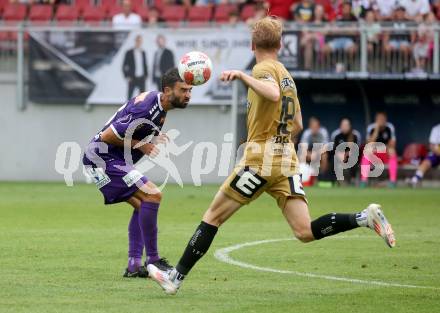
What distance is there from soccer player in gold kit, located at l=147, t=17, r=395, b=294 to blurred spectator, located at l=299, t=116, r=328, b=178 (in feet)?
52.7

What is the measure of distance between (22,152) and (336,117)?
320 inches

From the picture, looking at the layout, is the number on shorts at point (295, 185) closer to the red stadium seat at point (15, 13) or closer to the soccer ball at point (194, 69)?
the soccer ball at point (194, 69)

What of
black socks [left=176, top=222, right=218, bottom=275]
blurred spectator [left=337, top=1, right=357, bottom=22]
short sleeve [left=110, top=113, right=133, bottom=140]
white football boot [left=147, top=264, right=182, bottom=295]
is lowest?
white football boot [left=147, top=264, right=182, bottom=295]

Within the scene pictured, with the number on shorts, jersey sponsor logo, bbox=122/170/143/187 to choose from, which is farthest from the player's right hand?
the number on shorts

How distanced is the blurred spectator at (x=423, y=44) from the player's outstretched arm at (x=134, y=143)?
1567 cm

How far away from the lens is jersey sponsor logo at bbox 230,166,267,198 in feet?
30.4

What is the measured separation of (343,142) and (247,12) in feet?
15.3

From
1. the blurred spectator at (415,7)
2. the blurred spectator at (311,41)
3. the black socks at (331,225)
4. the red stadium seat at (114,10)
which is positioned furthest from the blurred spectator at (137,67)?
the black socks at (331,225)

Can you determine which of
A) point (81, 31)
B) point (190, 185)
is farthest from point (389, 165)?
point (81, 31)

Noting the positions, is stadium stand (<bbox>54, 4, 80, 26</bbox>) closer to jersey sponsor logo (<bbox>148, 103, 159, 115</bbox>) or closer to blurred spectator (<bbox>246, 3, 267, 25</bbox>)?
blurred spectator (<bbox>246, 3, 267, 25</bbox>)

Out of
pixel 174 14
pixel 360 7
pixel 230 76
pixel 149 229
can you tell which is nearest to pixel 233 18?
pixel 174 14

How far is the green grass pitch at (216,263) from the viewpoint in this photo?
9.11 meters

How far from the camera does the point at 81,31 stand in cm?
2736

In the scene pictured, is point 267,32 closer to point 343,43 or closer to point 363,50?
point 363,50
